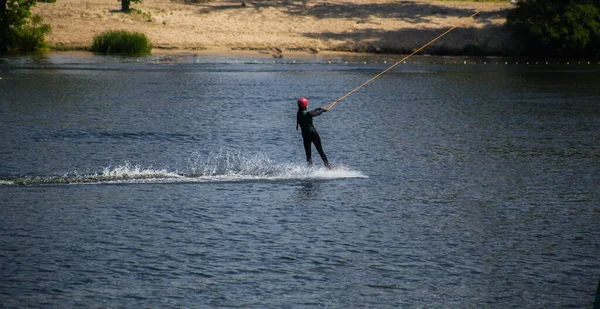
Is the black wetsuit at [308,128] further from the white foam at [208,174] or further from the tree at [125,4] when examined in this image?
the tree at [125,4]

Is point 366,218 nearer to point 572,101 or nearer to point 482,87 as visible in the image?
point 572,101

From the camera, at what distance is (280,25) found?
5850cm

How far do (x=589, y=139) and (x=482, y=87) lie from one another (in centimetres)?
1611

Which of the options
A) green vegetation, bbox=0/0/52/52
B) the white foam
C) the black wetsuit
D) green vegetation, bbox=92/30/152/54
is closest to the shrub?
green vegetation, bbox=0/0/52/52

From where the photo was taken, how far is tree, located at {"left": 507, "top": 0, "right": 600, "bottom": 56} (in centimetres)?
5653

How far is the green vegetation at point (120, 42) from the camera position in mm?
54500

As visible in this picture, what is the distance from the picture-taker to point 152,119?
30016mm

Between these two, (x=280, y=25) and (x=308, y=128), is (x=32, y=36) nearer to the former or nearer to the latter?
(x=280, y=25)

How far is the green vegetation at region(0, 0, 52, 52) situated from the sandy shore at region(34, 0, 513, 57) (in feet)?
3.28

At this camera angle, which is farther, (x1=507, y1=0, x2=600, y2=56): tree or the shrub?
(x1=507, y1=0, x2=600, y2=56): tree

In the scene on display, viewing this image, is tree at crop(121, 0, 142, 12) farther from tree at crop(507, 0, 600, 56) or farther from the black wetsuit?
the black wetsuit


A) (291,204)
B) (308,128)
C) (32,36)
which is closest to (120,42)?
(32,36)

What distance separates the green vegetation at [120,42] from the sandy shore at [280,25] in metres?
0.65

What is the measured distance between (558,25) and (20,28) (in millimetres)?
30865
